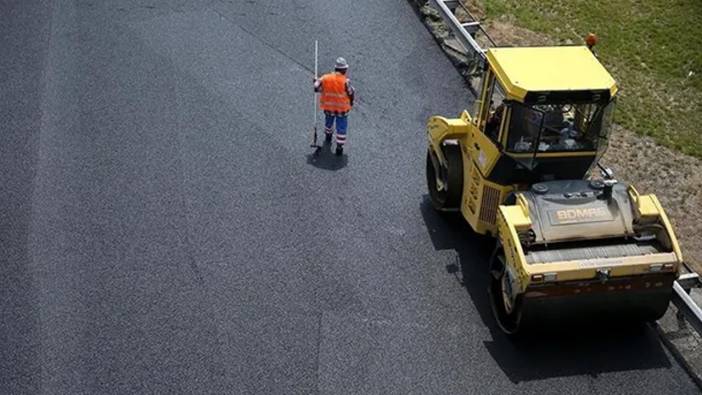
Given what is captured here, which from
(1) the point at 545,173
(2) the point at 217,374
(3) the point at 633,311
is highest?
(1) the point at 545,173

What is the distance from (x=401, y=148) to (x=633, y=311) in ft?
14.7

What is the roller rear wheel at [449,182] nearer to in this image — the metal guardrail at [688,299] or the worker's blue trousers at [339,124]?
the worker's blue trousers at [339,124]

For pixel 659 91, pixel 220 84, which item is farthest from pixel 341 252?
pixel 659 91

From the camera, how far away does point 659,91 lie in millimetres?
14836

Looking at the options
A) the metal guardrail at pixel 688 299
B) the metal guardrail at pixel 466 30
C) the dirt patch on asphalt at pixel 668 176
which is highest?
the metal guardrail at pixel 466 30

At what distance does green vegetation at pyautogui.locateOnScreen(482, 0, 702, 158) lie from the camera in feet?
46.3

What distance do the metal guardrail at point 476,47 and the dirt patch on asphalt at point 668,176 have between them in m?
1.19

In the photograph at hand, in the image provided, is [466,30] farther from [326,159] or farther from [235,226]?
[235,226]

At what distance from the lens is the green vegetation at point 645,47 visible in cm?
1410

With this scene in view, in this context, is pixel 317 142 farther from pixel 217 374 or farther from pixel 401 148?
pixel 217 374

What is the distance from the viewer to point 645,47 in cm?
1590

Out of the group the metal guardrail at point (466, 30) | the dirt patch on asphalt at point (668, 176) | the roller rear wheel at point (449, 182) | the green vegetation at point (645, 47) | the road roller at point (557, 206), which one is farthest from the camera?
the metal guardrail at point (466, 30)

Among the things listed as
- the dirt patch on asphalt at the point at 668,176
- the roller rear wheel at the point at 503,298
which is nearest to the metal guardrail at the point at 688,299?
the dirt patch on asphalt at the point at 668,176

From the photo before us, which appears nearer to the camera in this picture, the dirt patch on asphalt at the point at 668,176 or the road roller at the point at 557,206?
the road roller at the point at 557,206
